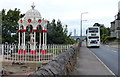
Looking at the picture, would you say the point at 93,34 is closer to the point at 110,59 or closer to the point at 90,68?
the point at 110,59

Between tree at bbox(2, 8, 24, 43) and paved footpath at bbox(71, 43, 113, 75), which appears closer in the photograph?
paved footpath at bbox(71, 43, 113, 75)

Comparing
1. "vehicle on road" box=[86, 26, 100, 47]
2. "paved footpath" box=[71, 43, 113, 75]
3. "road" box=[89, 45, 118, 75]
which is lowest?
"road" box=[89, 45, 118, 75]

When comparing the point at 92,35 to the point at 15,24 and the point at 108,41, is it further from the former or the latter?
the point at 108,41

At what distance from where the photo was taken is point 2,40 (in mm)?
21906

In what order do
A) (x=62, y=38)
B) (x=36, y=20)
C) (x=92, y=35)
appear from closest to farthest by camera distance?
(x=36, y=20), (x=62, y=38), (x=92, y=35)

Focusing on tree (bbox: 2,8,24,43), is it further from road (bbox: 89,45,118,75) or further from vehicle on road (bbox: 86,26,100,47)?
vehicle on road (bbox: 86,26,100,47)

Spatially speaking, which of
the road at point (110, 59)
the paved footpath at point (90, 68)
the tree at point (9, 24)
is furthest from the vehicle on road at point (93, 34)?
the paved footpath at point (90, 68)

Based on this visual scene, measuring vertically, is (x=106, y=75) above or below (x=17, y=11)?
below

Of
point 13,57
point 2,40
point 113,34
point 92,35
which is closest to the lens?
point 13,57

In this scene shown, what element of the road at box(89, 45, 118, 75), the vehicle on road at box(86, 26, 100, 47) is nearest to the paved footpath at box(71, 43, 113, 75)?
the road at box(89, 45, 118, 75)

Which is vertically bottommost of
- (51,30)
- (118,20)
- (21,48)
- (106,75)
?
(106,75)

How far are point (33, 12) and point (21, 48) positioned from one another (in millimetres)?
3567

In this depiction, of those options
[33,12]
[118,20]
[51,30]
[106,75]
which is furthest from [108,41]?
[106,75]

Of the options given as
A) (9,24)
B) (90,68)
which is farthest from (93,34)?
(90,68)
